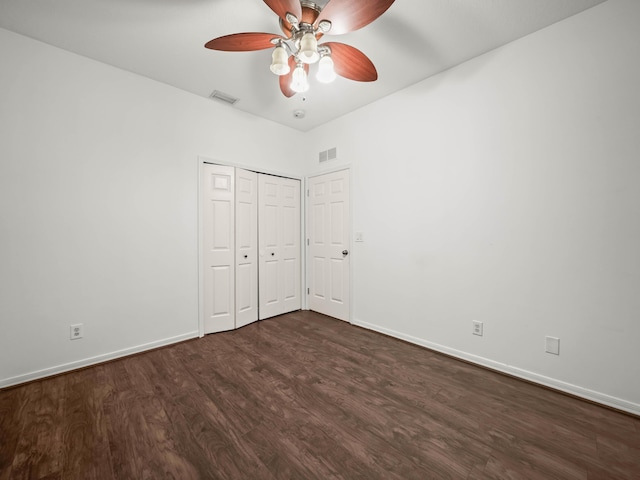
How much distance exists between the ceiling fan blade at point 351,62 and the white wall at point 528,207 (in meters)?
1.10

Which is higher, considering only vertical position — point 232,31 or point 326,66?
point 232,31

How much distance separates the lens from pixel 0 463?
140 centimetres

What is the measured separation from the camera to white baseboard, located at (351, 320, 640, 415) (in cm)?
183

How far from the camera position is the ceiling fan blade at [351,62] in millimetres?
1846

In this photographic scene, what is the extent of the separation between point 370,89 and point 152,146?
2.48 metres

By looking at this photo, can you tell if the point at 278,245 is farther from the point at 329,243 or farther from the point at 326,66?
the point at 326,66

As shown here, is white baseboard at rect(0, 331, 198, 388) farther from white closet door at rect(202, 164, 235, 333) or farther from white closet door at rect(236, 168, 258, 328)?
white closet door at rect(236, 168, 258, 328)

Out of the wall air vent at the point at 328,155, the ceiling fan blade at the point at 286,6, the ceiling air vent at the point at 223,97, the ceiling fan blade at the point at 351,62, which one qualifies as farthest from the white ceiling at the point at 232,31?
the wall air vent at the point at 328,155

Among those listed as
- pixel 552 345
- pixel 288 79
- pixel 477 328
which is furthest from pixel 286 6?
pixel 552 345

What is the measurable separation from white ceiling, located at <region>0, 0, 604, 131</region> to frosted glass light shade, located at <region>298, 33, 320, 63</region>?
1.88 ft

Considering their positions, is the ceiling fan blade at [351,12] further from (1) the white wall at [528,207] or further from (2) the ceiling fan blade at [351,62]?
(1) the white wall at [528,207]

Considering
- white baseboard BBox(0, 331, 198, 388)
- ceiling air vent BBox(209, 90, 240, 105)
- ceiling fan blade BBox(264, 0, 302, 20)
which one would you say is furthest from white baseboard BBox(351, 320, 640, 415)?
ceiling air vent BBox(209, 90, 240, 105)

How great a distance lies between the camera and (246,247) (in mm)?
3555

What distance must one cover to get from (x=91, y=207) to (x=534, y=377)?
13.7 ft
